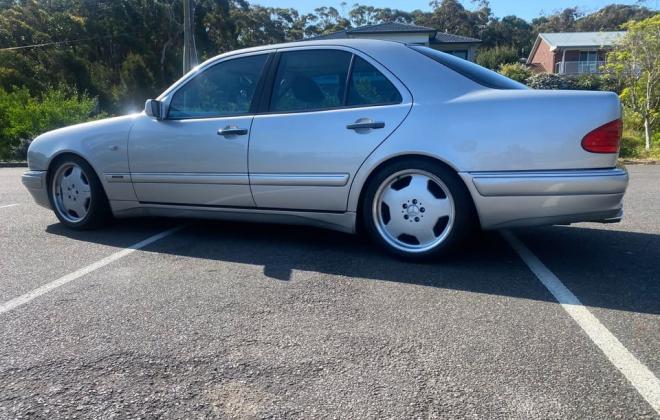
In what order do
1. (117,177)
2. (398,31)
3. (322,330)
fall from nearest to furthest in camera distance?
(322,330) < (117,177) < (398,31)

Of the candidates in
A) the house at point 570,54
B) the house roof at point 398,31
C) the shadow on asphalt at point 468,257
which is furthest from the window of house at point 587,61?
the shadow on asphalt at point 468,257

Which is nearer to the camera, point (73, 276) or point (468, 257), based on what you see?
point (73, 276)

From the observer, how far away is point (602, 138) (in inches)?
135

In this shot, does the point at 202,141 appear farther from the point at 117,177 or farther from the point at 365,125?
the point at 365,125

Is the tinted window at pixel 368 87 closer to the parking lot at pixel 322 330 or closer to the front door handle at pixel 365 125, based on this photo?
the front door handle at pixel 365 125

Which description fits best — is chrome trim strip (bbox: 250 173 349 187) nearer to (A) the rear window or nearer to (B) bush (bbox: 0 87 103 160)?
(A) the rear window

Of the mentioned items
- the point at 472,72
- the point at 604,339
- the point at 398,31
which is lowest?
the point at 604,339

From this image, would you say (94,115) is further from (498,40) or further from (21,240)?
(498,40)

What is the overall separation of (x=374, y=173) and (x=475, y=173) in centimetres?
69

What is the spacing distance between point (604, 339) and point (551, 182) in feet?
3.68

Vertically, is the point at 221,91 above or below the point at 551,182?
above

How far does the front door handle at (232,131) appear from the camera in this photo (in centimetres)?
429

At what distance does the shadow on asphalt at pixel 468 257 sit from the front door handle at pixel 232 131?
0.90m

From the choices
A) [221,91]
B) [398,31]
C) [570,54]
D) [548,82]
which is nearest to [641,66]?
[221,91]
